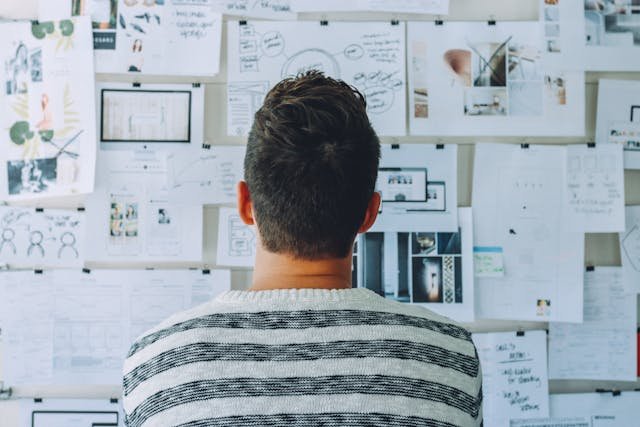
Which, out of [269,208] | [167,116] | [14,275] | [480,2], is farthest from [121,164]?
[480,2]

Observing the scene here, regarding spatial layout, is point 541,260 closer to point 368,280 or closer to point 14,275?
point 368,280

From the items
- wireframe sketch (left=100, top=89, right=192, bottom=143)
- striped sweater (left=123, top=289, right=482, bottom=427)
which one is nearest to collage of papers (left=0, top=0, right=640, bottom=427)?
wireframe sketch (left=100, top=89, right=192, bottom=143)

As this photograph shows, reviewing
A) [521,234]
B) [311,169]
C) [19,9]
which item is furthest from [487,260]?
[19,9]

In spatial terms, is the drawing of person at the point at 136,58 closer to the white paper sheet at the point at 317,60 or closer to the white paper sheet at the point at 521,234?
the white paper sheet at the point at 317,60

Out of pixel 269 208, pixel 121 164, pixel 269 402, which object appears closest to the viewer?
pixel 269 402

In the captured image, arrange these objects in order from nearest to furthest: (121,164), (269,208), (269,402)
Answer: (269,402)
(269,208)
(121,164)

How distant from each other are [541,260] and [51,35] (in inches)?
52.2

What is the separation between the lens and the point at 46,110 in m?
1.44

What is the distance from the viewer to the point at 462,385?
2.24 ft

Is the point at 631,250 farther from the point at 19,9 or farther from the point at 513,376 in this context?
the point at 19,9

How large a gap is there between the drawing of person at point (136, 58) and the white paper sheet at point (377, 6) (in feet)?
1.29

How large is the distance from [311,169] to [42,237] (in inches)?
40.5

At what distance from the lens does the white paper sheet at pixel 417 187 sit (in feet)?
4.73

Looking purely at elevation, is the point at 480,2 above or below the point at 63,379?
above
